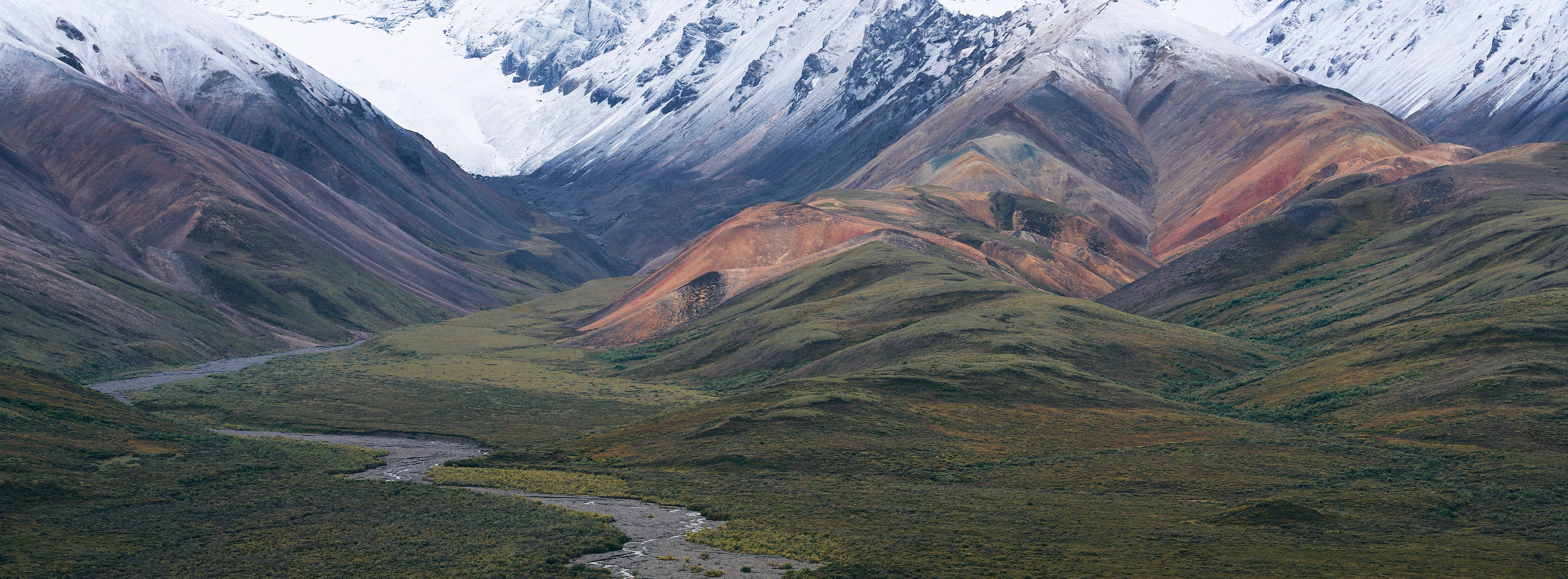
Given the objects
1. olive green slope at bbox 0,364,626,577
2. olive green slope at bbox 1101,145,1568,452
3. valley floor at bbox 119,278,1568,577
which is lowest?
olive green slope at bbox 0,364,626,577

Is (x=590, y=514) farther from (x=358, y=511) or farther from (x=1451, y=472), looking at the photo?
(x=1451, y=472)

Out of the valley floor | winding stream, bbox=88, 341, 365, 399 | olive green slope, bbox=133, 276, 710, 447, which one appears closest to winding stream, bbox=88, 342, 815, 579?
the valley floor

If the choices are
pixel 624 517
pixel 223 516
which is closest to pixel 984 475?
pixel 624 517

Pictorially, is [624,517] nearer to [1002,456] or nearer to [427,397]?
[1002,456]

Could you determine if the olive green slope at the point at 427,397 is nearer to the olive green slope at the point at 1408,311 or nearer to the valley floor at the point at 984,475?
the valley floor at the point at 984,475

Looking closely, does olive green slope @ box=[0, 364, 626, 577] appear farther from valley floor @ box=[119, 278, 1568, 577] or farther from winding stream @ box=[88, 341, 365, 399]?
winding stream @ box=[88, 341, 365, 399]

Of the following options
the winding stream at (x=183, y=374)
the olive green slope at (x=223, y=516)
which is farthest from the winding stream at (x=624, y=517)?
the winding stream at (x=183, y=374)

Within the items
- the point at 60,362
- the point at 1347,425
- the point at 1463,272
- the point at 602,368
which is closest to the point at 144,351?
the point at 60,362
